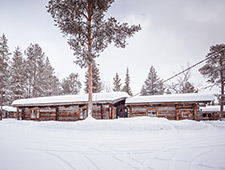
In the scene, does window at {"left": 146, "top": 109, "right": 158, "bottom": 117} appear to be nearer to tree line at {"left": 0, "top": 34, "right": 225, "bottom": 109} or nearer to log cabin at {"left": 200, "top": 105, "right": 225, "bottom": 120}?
tree line at {"left": 0, "top": 34, "right": 225, "bottom": 109}

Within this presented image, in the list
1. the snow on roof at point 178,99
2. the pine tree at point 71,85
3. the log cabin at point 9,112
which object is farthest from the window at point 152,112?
the log cabin at point 9,112

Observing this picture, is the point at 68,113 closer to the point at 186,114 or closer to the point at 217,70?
the point at 186,114

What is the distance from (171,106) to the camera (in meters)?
14.8

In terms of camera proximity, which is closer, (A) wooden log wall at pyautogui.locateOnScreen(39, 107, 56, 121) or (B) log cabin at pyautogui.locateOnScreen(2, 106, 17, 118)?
(A) wooden log wall at pyautogui.locateOnScreen(39, 107, 56, 121)

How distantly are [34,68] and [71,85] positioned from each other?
37.0 feet

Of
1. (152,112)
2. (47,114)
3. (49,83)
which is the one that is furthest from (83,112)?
(49,83)

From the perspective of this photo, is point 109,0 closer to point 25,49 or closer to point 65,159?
point 65,159

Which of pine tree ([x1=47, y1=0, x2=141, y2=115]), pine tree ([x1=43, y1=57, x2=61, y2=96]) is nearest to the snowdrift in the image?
pine tree ([x1=47, y1=0, x2=141, y2=115])

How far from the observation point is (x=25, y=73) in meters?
32.9

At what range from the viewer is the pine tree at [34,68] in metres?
32.0

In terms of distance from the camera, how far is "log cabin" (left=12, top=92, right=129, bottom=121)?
15695 millimetres

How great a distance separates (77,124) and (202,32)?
68.6 feet

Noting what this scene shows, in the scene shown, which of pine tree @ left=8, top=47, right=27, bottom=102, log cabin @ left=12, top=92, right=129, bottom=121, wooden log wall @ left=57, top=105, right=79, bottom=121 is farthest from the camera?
pine tree @ left=8, top=47, right=27, bottom=102

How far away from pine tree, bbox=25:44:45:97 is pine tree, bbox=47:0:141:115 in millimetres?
24747
